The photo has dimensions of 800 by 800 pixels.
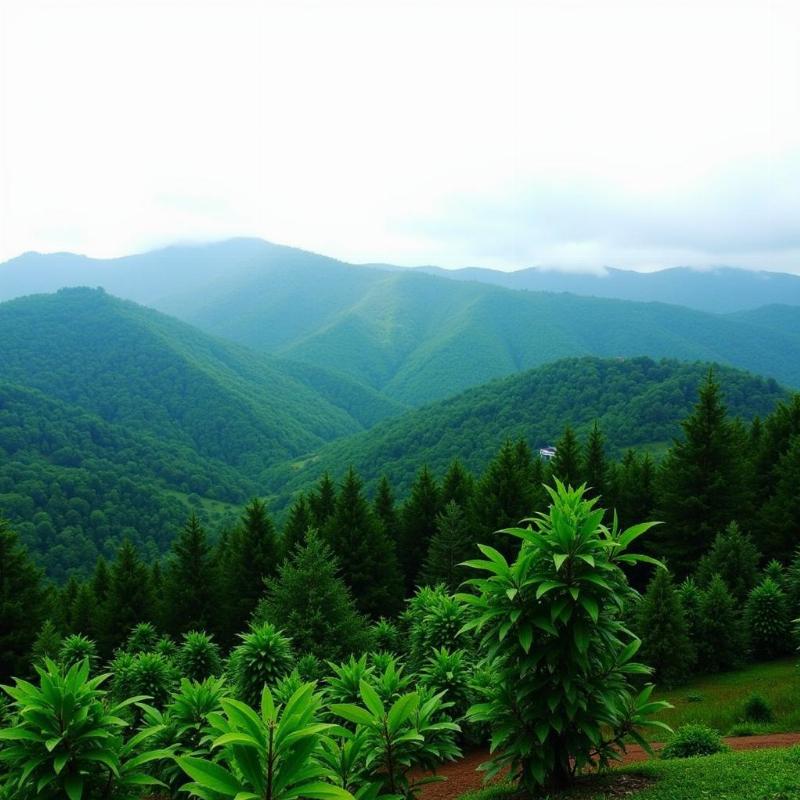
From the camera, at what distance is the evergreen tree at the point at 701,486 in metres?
32.8

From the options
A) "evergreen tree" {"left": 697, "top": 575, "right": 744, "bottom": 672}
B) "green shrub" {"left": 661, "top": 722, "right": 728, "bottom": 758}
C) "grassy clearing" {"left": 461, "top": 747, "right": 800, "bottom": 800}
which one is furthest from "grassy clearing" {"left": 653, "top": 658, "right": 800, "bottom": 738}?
"grassy clearing" {"left": 461, "top": 747, "right": 800, "bottom": 800}

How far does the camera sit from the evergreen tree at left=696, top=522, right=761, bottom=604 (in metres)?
23.9

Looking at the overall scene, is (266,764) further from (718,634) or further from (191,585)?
(191,585)

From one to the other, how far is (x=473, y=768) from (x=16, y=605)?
26.0m

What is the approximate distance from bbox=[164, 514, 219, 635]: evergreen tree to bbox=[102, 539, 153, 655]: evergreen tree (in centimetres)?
122

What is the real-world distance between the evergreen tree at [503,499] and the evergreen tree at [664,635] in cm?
1460

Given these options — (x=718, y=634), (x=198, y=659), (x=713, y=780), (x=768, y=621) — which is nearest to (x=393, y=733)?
(x=713, y=780)

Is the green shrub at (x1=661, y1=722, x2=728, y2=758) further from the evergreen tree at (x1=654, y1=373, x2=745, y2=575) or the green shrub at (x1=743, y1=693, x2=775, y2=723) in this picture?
the evergreen tree at (x1=654, y1=373, x2=745, y2=575)

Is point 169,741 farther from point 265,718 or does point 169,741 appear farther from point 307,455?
point 307,455

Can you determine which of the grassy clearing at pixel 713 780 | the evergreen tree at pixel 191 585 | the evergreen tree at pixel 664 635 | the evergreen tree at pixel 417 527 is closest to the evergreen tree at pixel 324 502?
the evergreen tree at pixel 417 527

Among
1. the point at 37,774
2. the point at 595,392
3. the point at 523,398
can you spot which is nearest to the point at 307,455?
the point at 523,398

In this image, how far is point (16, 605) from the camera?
2738 centimetres

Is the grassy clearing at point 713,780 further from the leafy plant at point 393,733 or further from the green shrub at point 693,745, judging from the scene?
the leafy plant at point 393,733

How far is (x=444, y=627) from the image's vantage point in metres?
15.2
